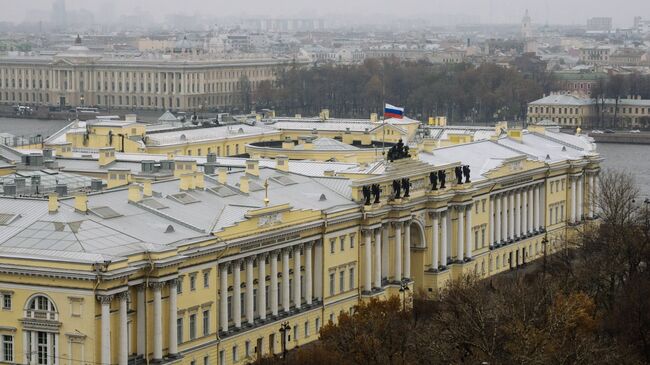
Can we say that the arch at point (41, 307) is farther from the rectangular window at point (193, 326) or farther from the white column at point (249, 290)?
the white column at point (249, 290)

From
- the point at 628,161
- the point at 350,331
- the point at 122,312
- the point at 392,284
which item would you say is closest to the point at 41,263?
the point at 122,312

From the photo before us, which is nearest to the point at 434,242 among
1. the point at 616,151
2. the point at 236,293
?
the point at 236,293

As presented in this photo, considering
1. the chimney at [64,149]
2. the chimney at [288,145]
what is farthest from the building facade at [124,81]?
the chimney at [64,149]

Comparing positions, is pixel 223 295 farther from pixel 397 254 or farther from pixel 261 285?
pixel 397 254

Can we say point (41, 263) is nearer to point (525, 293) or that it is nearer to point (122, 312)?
point (122, 312)

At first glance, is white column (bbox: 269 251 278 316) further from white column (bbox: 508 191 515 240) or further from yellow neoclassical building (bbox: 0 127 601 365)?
white column (bbox: 508 191 515 240)
